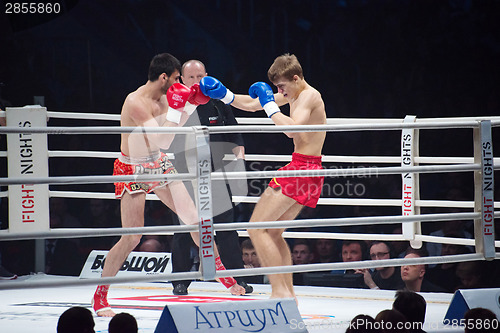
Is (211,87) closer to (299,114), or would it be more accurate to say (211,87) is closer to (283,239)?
(299,114)

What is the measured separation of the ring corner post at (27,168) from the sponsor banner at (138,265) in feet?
1.37

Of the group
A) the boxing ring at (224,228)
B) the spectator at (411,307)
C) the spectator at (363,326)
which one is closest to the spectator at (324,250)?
the boxing ring at (224,228)

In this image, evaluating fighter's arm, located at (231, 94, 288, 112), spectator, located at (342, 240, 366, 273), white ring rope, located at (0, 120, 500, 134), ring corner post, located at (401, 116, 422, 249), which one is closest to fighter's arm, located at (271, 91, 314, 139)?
white ring rope, located at (0, 120, 500, 134)

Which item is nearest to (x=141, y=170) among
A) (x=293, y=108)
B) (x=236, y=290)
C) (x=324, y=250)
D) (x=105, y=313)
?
(x=105, y=313)

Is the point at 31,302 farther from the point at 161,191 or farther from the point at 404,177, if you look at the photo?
the point at 404,177

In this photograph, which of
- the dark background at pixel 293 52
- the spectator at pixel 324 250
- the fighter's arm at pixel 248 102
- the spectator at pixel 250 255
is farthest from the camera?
the dark background at pixel 293 52

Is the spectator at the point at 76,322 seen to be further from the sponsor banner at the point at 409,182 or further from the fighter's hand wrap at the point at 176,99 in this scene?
the sponsor banner at the point at 409,182

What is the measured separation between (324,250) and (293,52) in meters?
2.07

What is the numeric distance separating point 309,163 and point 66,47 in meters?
3.89

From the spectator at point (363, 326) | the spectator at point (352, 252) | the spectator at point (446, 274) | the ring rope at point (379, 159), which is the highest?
the ring rope at point (379, 159)

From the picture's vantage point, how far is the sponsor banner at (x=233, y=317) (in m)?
2.17

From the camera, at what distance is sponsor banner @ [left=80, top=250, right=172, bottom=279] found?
394 cm

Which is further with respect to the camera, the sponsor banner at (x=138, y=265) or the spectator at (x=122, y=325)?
the sponsor banner at (x=138, y=265)

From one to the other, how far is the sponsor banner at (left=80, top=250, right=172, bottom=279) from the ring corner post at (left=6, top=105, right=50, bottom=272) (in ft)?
1.37
